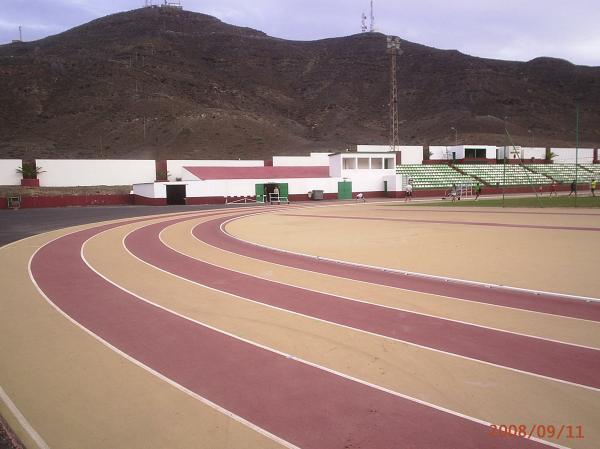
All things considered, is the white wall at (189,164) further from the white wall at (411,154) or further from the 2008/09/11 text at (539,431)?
the 2008/09/11 text at (539,431)

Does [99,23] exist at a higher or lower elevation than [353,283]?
higher

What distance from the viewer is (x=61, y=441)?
3980 mm

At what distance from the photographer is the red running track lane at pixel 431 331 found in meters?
5.25

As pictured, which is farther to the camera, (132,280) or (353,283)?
(132,280)

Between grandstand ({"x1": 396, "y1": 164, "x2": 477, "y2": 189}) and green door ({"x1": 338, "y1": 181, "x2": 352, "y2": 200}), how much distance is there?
7.76 m

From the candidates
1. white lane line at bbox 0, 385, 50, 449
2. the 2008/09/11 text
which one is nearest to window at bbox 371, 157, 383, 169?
the 2008/09/11 text

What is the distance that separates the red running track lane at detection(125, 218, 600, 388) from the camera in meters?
5.25

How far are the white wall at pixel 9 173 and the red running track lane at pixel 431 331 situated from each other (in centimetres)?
4045

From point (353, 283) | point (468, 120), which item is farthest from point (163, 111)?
point (353, 283)

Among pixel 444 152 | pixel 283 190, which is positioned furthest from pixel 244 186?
pixel 444 152

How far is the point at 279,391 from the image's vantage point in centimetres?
475

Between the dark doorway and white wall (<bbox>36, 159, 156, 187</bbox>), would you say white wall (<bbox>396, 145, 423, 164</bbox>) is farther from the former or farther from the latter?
white wall (<bbox>36, 159, 156, 187</bbox>)

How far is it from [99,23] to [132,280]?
166m

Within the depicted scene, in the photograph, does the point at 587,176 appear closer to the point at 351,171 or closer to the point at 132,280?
the point at 351,171
